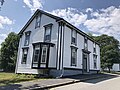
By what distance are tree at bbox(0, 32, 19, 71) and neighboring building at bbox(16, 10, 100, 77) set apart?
15309mm

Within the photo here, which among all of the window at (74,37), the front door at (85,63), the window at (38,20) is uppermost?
the window at (38,20)

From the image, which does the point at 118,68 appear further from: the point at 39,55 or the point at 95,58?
the point at 39,55

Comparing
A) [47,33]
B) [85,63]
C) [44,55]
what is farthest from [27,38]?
[85,63]

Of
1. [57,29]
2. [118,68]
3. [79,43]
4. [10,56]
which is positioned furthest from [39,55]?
[118,68]

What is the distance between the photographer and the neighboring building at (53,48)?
17.1m

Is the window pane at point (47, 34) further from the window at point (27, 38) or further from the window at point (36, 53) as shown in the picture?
the window at point (27, 38)

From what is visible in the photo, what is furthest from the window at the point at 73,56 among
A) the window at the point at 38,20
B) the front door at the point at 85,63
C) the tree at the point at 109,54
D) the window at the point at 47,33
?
the tree at the point at 109,54

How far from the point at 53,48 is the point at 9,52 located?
80.6 ft

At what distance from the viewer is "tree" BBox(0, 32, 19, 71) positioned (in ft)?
122

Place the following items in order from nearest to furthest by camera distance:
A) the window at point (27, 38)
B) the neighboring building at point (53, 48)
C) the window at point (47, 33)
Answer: the neighboring building at point (53, 48) < the window at point (47, 33) < the window at point (27, 38)

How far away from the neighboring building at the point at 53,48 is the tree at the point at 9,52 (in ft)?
50.2

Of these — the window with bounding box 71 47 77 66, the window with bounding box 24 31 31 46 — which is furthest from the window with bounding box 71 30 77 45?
the window with bounding box 24 31 31 46

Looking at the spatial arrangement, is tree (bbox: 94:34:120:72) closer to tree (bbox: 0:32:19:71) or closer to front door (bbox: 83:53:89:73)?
front door (bbox: 83:53:89:73)

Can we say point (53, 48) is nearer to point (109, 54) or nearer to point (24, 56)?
point (24, 56)
